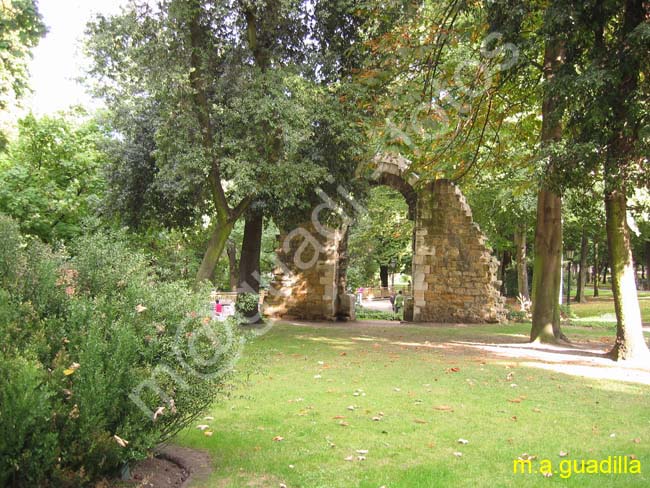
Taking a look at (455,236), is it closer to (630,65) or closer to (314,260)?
(314,260)

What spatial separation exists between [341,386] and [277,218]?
8.34 metres

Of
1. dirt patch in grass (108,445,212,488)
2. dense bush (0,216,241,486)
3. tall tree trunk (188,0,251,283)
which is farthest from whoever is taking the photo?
tall tree trunk (188,0,251,283)

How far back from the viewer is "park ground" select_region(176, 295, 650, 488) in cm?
436

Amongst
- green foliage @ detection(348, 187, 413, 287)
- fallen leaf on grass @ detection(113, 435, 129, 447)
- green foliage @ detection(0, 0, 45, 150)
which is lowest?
fallen leaf on grass @ detection(113, 435, 129, 447)

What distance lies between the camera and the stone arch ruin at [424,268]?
699 inches

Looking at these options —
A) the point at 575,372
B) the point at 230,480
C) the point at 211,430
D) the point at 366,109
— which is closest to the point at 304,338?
the point at 366,109

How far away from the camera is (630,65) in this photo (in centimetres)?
819

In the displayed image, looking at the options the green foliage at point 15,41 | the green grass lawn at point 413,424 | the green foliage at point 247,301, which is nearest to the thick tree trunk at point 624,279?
the green grass lawn at point 413,424

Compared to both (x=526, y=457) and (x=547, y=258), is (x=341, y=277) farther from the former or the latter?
(x=526, y=457)

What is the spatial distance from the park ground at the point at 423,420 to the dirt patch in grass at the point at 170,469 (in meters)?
0.11

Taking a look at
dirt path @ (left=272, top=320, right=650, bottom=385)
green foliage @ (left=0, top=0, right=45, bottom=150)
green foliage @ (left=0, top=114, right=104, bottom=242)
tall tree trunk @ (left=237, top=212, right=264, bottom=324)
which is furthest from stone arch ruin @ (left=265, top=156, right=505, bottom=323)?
green foliage @ (left=0, top=0, right=45, bottom=150)

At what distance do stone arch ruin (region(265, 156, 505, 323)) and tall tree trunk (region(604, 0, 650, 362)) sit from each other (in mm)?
7779

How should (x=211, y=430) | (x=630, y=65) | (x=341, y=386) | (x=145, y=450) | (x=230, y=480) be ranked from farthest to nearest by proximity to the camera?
(x=630, y=65) → (x=341, y=386) → (x=211, y=430) → (x=230, y=480) → (x=145, y=450)

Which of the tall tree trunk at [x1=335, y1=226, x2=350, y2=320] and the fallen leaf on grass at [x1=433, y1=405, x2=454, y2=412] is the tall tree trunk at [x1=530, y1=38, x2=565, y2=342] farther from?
the tall tree trunk at [x1=335, y1=226, x2=350, y2=320]
